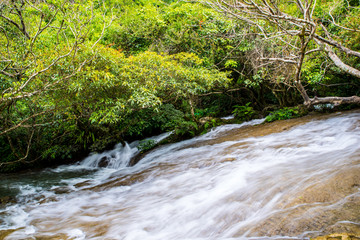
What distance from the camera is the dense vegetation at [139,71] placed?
6730 mm

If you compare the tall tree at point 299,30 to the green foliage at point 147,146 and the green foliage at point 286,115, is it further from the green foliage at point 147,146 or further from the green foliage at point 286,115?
the green foliage at point 147,146

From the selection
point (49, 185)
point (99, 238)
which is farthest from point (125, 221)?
point (49, 185)

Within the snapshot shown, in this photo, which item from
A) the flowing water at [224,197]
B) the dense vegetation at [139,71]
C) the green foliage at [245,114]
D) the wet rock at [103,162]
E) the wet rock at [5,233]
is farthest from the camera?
the green foliage at [245,114]

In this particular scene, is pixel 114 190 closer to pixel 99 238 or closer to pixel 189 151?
pixel 99 238

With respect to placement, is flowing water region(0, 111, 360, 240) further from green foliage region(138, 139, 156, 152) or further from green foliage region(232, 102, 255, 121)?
green foliage region(232, 102, 255, 121)

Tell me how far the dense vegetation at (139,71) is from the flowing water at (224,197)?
198 centimetres

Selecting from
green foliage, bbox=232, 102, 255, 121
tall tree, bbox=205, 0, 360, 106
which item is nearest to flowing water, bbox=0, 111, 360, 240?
tall tree, bbox=205, 0, 360, 106

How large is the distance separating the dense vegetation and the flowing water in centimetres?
198

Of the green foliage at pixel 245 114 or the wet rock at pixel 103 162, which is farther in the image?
the green foliage at pixel 245 114

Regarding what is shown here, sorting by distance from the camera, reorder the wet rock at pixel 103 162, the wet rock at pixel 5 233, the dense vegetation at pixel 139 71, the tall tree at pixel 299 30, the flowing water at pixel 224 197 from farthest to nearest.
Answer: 1. the wet rock at pixel 103 162
2. the dense vegetation at pixel 139 71
3. the tall tree at pixel 299 30
4. the wet rock at pixel 5 233
5. the flowing water at pixel 224 197

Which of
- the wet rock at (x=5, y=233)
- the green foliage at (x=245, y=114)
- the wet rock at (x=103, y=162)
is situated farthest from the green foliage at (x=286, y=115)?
the wet rock at (x=5, y=233)

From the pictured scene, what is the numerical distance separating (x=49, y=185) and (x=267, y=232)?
6746 millimetres

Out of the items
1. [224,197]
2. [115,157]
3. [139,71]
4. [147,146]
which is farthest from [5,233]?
[115,157]

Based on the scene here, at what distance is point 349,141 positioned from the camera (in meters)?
5.32
